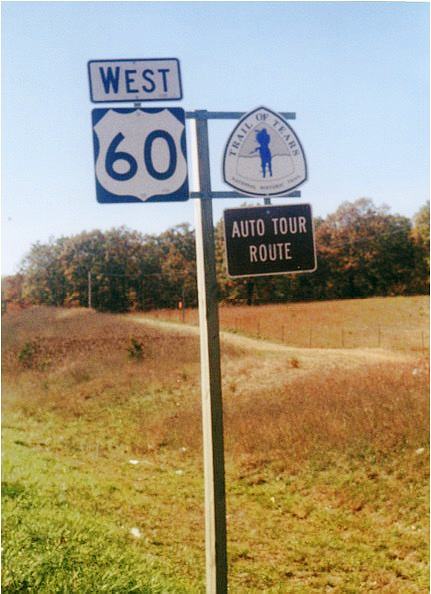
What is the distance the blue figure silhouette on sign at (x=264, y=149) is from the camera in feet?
10.8

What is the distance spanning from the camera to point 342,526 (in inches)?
289

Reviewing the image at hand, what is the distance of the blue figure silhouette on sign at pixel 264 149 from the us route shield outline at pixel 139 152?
45cm

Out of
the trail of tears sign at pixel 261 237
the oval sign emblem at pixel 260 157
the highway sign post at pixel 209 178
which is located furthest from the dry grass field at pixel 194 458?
the oval sign emblem at pixel 260 157

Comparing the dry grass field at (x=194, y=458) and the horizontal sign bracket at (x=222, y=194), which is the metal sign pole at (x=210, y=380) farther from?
the dry grass field at (x=194, y=458)

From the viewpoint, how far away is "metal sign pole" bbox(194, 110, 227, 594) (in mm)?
3260

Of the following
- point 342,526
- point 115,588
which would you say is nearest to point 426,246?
point 342,526

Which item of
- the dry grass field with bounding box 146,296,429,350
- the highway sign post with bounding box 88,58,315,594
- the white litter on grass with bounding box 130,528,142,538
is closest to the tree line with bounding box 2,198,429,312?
the dry grass field with bounding box 146,296,429,350

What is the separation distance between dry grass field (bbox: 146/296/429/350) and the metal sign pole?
12.1 m

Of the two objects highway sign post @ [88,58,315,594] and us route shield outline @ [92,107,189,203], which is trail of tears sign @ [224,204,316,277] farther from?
us route shield outline @ [92,107,189,203]

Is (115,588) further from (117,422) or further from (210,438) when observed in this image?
(117,422)

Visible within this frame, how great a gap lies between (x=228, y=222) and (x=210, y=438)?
4.20 ft

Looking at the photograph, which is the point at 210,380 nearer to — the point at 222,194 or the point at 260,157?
the point at 222,194

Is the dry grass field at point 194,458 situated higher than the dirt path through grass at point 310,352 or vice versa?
the dirt path through grass at point 310,352

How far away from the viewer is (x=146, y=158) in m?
3.25
